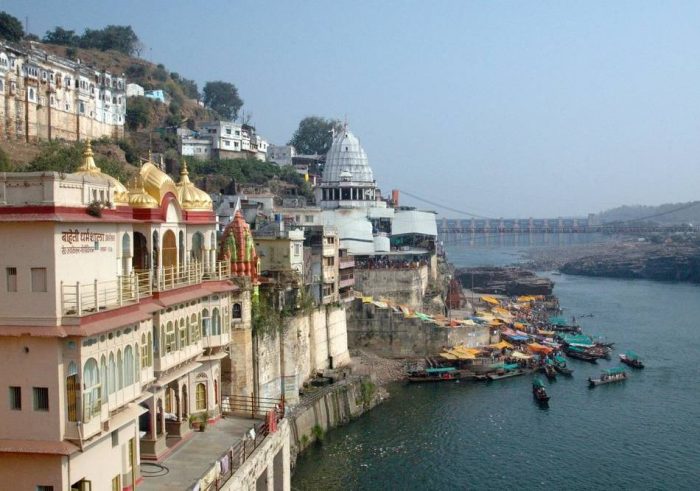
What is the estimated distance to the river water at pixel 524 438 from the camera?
97.0 ft

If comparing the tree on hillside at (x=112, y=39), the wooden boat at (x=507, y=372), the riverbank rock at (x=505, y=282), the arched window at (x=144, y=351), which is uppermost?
the tree on hillside at (x=112, y=39)

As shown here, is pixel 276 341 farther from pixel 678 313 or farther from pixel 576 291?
pixel 576 291

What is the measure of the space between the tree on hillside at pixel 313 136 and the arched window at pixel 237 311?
8219 cm

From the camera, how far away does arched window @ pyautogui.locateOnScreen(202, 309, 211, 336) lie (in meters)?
22.1

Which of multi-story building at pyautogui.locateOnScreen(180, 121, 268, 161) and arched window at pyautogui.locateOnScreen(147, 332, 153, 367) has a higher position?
multi-story building at pyautogui.locateOnScreen(180, 121, 268, 161)

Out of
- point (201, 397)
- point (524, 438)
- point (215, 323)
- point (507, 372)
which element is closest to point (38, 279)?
point (215, 323)

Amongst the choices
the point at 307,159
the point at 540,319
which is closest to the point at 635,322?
the point at 540,319

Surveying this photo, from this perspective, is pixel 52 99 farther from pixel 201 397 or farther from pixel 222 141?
pixel 201 397

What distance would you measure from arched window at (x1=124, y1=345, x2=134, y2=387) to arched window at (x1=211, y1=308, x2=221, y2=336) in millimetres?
6453

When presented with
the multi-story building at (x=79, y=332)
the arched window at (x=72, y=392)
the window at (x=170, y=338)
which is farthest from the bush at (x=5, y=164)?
the arched window at (x=72, y=392)

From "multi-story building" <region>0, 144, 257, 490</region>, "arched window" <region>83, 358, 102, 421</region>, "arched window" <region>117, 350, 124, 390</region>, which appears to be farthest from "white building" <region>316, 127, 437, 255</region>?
"arched window" <region>83, 358, 102, 421</region>

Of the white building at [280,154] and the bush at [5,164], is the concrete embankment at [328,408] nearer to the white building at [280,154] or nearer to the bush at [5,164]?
the bush at [5,164]

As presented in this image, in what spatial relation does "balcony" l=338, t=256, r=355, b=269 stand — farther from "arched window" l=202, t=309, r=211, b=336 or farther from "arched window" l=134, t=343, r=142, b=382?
"arched window" l=134, t=343, r=142, b=382

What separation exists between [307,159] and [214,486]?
82.6 meters
